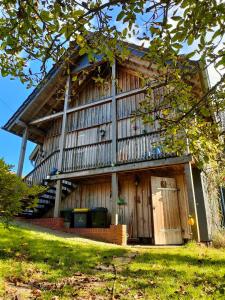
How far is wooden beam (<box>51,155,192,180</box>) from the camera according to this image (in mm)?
9312

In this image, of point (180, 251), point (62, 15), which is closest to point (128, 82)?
point (180, 251)

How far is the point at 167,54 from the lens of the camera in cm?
341

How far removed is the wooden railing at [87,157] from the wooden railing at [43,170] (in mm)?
949

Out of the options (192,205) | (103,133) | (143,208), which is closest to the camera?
A: (192,205)

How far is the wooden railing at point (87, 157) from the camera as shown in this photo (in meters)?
11.2

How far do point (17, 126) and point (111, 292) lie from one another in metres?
12.1

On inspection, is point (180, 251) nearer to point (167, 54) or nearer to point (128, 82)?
point (167, 54)

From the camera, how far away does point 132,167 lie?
10094mm

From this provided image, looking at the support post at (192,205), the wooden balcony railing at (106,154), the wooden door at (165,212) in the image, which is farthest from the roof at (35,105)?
the support post at (192,205)

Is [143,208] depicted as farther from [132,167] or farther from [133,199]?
[132,167]

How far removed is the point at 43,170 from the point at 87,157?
3.07 meters

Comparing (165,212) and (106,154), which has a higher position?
(106,154)

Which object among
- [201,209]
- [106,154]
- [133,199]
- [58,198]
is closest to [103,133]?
[106,154]

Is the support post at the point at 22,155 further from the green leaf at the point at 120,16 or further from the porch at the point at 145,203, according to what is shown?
the green leaf at the point at 120,16
